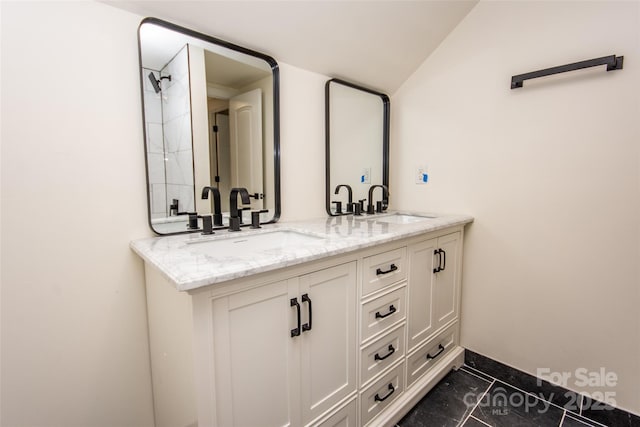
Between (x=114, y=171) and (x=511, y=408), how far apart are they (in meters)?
2.23

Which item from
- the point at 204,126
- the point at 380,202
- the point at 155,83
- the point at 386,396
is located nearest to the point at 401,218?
the point at 380,202

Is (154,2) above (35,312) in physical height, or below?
above

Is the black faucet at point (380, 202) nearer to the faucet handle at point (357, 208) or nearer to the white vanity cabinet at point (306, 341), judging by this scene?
the faucet handle at point (357, 208)

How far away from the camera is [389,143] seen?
2.36 metres

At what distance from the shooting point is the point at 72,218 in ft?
3.65

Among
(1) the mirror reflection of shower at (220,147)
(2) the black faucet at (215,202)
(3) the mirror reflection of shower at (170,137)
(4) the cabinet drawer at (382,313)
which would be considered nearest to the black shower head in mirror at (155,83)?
(3) the mirror reflection of shower at (170,137)

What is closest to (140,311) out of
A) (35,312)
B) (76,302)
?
(76,302)

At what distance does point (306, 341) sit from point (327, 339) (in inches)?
4.3

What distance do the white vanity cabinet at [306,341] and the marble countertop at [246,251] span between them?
5 centimetres

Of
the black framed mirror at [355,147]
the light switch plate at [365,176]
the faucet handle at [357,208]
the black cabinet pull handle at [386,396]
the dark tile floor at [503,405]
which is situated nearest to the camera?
the black cabinet pull handle at [386,396]

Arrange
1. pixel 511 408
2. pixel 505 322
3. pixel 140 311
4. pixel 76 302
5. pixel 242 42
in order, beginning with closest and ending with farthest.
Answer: pixel 76 302
pixel 140 311
pixel 242 42
pixel 511 408
pixel 505 322

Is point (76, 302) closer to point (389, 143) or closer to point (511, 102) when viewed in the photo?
point (389, 143)

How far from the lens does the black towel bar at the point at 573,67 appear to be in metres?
1.40

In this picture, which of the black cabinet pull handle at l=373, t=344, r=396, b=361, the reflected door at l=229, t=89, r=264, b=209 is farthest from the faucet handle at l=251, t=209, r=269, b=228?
the black cabinet pull handle at l=373, t=344, r=396, b=361
